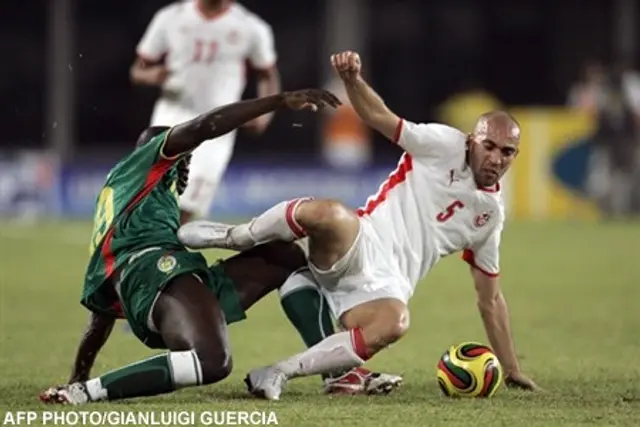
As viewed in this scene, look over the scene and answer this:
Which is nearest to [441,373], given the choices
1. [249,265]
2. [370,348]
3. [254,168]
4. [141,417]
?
[370,348]

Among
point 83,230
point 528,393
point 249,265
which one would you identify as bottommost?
point 83,230

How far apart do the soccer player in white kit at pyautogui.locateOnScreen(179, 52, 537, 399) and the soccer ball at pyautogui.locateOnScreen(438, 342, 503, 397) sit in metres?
0.35

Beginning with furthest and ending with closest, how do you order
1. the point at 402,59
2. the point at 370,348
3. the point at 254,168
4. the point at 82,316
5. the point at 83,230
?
the point at 402,59 < the point at 254,168 < the point at 83,230 < the point at 82,316 < the point at 370,348

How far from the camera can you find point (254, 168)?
2312cm

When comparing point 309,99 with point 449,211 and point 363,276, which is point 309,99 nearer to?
point 363,276

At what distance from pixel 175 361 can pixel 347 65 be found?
1658 millimetres

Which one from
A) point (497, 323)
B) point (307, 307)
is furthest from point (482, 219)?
point (307, 307)

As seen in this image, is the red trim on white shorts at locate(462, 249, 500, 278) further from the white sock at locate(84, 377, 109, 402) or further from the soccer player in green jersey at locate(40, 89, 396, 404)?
the white sock at locate(84, 377, 109, 402)

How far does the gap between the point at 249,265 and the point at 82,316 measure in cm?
427

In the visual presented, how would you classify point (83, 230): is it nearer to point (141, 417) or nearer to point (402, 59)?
point (402, 59)

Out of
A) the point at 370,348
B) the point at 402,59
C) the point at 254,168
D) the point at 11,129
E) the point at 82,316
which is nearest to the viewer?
the point at 370,348

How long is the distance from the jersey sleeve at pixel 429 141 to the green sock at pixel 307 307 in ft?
2.69

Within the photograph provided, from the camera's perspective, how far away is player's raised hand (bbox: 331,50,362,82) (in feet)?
25.4

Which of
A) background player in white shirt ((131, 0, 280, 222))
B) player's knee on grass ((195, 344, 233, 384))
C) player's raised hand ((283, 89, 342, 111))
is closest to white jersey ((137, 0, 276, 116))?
background player in white shirt ((131, 0, 280, 222))
